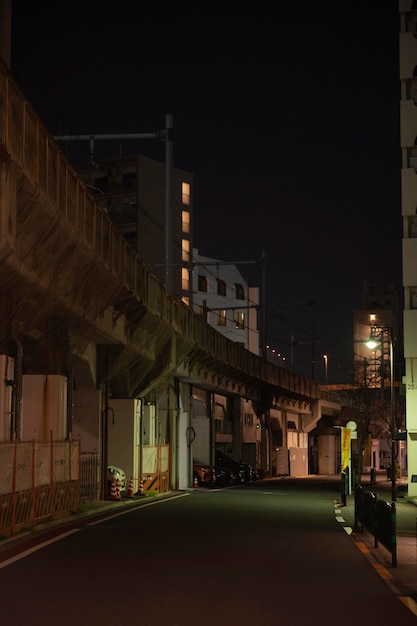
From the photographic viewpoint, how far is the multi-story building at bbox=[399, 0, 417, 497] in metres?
37.0

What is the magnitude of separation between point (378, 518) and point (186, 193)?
8407cm

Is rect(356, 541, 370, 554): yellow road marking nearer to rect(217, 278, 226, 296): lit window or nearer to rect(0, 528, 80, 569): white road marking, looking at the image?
rect(0, 528, 80, 569): white road marking

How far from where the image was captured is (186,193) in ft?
323

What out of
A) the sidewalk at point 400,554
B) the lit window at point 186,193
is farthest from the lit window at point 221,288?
the sidewalk at point 400,554

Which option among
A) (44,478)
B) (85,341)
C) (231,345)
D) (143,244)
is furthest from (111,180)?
(44,478)

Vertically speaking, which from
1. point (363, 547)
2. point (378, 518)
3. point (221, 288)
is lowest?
point (363, 547)

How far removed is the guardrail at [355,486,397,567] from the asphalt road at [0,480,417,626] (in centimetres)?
49

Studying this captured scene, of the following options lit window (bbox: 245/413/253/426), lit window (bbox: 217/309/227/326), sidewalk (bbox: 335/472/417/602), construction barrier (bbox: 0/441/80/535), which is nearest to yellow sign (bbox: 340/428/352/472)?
sidewalk (bbox: 335/472/417/602)

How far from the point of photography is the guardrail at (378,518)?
14102 millimetres

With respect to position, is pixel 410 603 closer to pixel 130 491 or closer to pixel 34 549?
pixel 34 549

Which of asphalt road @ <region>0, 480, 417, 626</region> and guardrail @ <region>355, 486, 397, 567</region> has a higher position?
guardrail @ <region>355, 486, 397, 567</region>

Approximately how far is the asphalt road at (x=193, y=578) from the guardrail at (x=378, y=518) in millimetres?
493

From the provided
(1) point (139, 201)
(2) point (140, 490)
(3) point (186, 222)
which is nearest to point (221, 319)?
(3) point (186, 222)

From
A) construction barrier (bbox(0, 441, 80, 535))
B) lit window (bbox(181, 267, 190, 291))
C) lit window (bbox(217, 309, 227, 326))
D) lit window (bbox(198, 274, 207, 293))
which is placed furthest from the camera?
lit window (bbox(217, 309, 227, 326))
